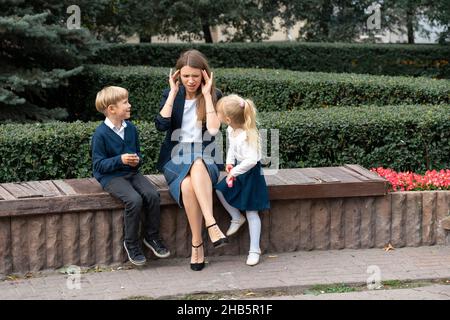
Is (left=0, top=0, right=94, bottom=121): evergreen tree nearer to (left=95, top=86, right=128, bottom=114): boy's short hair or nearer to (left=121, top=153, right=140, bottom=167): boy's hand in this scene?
(left=95, top=86, right=128, bottom=114): boy's short hair

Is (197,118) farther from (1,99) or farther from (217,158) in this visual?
(1,99)

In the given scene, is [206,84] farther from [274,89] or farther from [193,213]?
[274,89]

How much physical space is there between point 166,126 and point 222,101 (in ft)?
1.47

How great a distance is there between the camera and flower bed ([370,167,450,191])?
678cm

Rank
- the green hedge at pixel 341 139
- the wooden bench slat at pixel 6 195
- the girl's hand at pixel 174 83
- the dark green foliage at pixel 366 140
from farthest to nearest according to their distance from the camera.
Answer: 1. the dark green foliage at pixel 366 140
2. the green hedge at pixel 341 139
3. the girl's hand at pixel 174 83
4. the wooden bench slat at pixel 6 195

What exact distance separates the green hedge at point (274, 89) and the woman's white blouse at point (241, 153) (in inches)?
148

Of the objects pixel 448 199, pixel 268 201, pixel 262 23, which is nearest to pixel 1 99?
pixel 268 201

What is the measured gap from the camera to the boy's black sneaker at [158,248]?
6.08m

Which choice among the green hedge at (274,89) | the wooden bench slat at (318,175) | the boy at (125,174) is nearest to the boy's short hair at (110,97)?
the boy at (125,174)

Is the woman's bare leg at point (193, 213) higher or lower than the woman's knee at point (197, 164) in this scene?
lower

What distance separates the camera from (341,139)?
7.47m

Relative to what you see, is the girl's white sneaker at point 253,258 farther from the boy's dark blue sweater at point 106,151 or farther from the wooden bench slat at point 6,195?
the wooden bench slat at point 6,195

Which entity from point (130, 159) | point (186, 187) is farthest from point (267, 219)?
point (130, 159)

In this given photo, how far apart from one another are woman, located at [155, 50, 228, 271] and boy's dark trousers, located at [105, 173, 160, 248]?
174 millimetres
